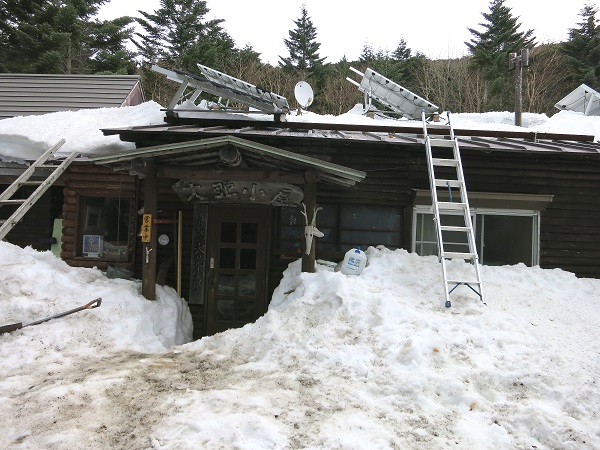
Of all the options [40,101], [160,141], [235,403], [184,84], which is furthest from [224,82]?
[235,403]

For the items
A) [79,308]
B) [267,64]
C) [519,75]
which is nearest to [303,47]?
[267,64]

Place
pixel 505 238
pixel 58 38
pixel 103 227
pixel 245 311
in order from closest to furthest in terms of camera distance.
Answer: pixel 245 311 < pixel 505 238 < pixel 103 227 < pixel 58 38

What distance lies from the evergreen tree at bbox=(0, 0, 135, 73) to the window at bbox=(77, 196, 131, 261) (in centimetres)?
1932

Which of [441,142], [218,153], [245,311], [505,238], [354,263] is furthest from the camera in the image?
[505,238]

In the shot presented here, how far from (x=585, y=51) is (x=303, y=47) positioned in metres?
21.9

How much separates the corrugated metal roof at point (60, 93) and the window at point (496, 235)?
9.91m

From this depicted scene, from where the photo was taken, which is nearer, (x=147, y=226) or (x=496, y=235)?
(x=147, y=226)

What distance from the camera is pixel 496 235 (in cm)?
761

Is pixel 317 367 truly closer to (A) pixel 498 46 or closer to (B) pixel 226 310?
(B) pixel 226 310

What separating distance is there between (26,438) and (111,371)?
46.1 inches

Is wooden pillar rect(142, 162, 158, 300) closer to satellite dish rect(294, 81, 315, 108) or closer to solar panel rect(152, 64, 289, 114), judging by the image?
solar panel rect(152, 64, 289, 114)

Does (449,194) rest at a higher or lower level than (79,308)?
higher

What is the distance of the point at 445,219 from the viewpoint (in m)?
7.71

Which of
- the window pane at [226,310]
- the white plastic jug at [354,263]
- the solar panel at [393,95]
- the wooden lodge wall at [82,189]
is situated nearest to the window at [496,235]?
the white plastic jug at [354,263]
